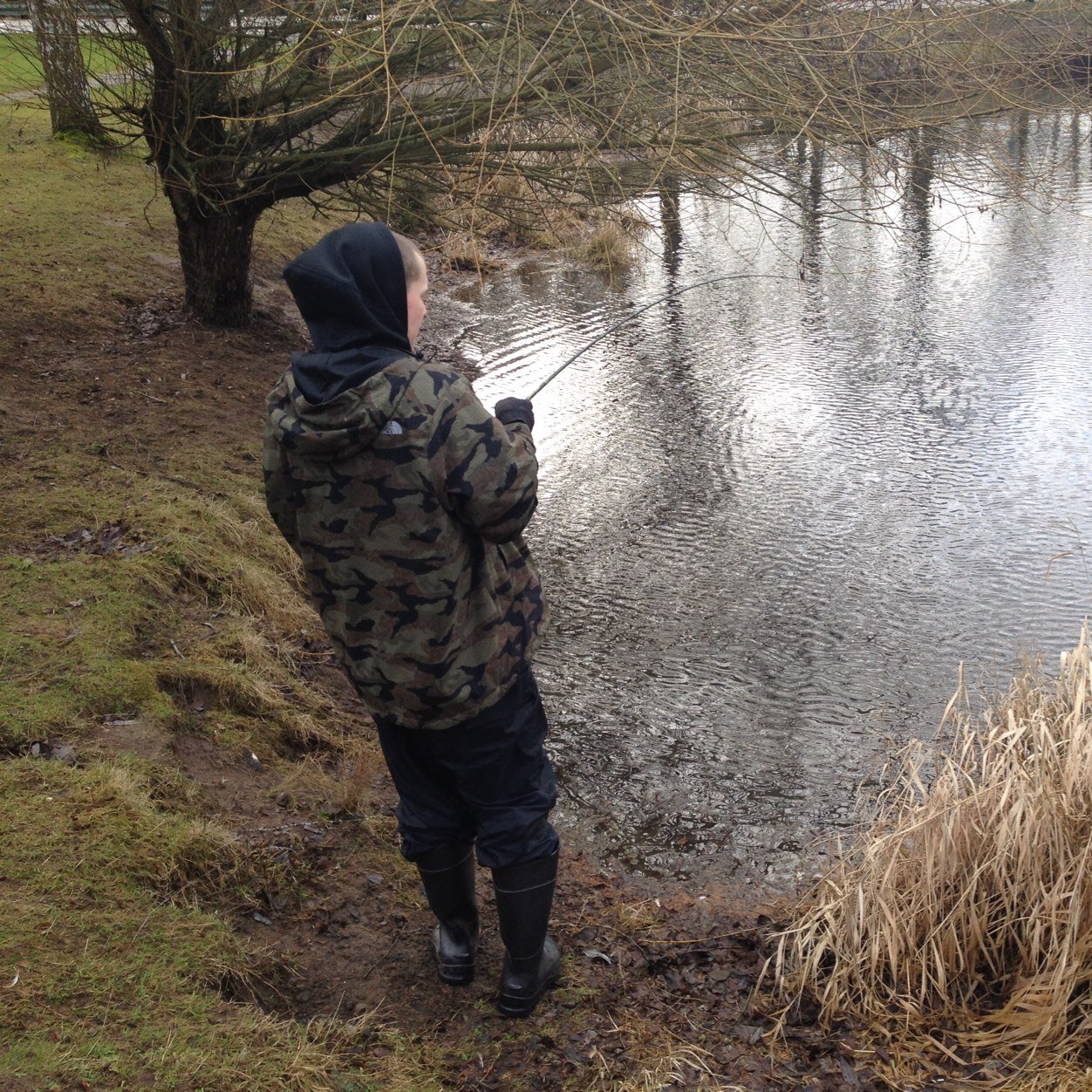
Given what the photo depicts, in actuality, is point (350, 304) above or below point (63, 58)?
below

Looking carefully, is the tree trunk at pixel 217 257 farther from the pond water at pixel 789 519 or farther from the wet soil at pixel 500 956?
the wet soil at pixel 500 956

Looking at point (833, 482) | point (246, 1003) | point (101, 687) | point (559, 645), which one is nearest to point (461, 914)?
point (246, 1003)

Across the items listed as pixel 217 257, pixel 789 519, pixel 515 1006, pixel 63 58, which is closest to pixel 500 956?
pixel 515 1006

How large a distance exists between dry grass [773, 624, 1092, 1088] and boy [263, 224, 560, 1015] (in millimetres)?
836

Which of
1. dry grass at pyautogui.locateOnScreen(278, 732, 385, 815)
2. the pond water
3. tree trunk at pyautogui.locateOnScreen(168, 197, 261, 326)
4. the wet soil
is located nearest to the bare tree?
tree trunk at pyautogui.locateOnScreen(168, 197, 261, 326)

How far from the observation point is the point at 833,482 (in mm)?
6957

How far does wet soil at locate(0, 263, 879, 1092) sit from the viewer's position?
107 inches

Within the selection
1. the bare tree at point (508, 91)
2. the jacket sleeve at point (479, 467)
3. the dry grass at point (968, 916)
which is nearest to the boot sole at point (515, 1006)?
the dry grass at point (968, 916)

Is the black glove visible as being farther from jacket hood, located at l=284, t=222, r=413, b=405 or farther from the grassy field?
the grassy field

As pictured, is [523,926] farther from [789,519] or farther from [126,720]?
[789,519]

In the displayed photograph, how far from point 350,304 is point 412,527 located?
0.46 meters

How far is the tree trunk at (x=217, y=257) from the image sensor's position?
7.93 meters

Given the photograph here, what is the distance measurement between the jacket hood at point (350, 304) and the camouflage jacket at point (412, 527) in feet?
0.17

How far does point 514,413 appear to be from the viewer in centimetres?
259
